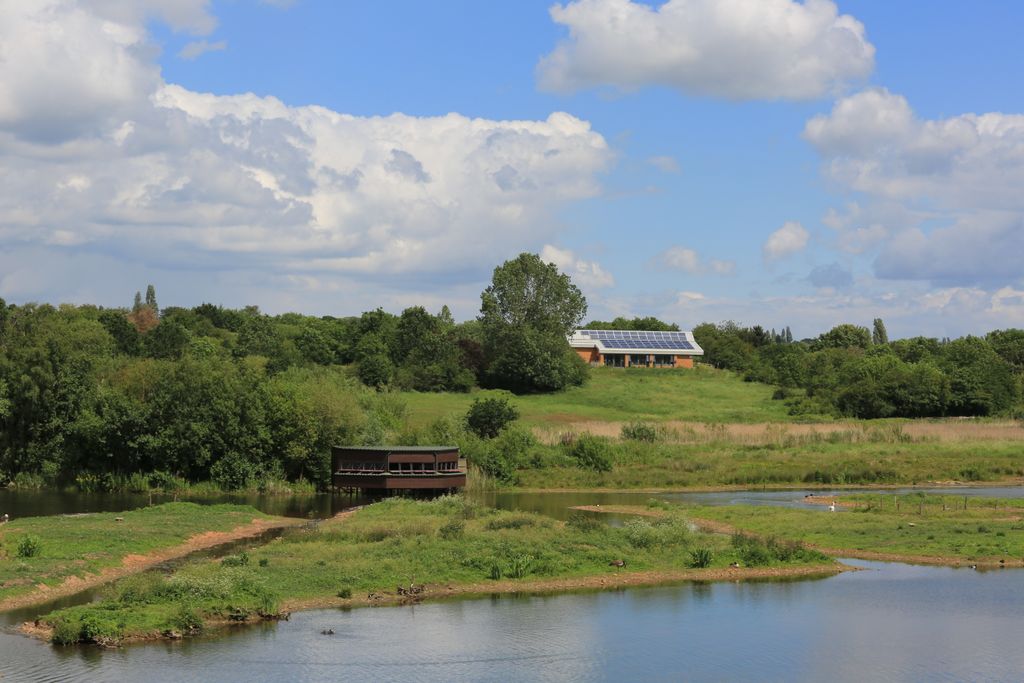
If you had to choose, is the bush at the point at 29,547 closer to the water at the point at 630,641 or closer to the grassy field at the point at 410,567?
the water at the point at 630,641

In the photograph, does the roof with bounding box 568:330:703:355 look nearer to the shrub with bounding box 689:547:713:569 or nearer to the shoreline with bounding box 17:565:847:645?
the shrub with bounding box 689:547:713:569

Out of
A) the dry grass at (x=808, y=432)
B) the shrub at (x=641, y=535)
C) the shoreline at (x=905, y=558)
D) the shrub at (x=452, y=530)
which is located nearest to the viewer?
the shoreline at (x=905, y=558)

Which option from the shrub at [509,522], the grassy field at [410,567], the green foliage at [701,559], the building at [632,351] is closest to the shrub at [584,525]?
the grassy field at [410,567]

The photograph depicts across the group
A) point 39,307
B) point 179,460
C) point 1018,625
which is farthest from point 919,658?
point 39,307

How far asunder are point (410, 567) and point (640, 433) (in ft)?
165

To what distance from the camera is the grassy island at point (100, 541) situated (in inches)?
1636

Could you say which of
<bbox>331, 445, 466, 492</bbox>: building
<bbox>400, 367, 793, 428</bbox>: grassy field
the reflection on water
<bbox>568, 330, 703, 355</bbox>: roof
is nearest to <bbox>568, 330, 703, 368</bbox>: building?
<bbox>568, 330, 703, 355</bbox>: roof

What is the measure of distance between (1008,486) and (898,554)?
104 ft

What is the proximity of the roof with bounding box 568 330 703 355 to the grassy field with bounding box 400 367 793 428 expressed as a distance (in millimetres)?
15118

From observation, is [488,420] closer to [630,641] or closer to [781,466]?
[781,466]

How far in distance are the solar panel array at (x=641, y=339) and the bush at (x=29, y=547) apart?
396 feet

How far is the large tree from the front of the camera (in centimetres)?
12688

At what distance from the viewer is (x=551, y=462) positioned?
83.2 meters

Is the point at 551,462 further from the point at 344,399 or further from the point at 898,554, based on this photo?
the point at 898,554
